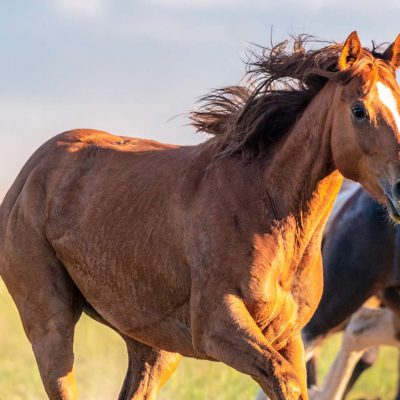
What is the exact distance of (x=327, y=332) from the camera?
9.04 m

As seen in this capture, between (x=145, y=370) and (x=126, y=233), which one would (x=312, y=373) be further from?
(x=126, y=233)

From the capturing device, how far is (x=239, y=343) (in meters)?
5.49

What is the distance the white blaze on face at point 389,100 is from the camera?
5.43 meters

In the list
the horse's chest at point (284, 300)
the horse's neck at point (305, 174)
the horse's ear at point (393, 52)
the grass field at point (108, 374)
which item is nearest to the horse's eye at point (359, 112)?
the horse's neck at point (305, 174)

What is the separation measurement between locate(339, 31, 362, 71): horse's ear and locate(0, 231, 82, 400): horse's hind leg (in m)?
2.08

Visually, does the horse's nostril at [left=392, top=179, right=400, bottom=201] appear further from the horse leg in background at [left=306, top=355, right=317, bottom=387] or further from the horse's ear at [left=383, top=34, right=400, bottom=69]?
the horse leg in background at [left=306, top=355, right=317, bottom=387]

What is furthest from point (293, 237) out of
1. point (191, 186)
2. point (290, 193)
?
point (191, 186)

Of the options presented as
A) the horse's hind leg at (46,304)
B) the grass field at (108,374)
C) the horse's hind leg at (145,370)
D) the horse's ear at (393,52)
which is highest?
the horse's ear at (393,52)

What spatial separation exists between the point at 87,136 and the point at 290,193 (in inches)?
68.6

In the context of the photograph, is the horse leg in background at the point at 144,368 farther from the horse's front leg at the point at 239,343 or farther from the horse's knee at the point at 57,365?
the horse's front leg at the point at 239,343

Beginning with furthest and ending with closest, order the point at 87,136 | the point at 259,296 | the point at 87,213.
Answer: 1. the point at 87,136
2. the point at 87,213
3. the point at 259,296

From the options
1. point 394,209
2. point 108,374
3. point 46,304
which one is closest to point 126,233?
point 46,304

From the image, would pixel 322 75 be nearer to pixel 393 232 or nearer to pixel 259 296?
pixel 259 296

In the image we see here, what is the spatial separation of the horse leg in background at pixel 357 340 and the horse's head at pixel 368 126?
420 cm
